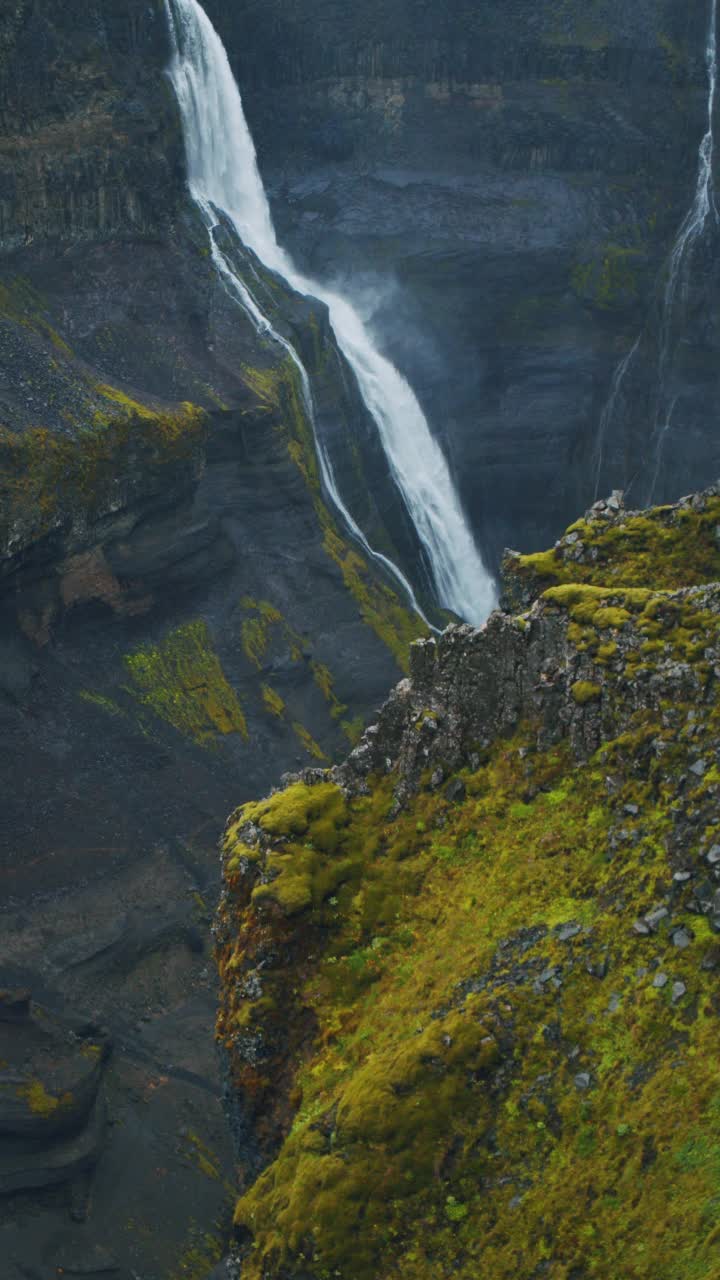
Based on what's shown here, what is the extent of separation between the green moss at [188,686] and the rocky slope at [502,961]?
2552 centimetres

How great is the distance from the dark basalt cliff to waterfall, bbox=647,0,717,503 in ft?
1.06

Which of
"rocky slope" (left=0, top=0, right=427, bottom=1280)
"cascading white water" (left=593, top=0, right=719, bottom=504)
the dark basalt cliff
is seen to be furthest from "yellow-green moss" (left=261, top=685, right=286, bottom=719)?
"cascading white water" (left=593, top=0, right=719, bottom=504)

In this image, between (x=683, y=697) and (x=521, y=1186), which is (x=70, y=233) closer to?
(x=683, y=697)

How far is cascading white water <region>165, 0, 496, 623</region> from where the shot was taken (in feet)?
186

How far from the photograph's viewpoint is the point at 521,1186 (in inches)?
567

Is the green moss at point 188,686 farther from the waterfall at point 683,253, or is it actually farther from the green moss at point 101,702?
the waterfall at point 683,253

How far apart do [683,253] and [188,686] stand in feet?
118

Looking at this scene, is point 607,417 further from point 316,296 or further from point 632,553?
point 632,553

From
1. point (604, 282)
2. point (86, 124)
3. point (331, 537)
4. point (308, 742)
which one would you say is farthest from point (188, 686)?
point (604, 282)

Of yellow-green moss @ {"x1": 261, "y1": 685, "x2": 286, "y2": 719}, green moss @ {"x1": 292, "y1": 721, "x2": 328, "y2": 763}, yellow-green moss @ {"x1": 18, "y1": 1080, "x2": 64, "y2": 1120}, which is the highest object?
yellow-green moss @ {"x1": 261, "y1": 685, "x2": 286, "y2": 719}

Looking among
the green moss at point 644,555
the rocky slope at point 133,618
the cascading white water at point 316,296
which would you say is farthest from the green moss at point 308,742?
the green moss at point 644,555

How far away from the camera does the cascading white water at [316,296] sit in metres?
56.6

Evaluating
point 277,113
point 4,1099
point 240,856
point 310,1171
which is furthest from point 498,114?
point 310,1171

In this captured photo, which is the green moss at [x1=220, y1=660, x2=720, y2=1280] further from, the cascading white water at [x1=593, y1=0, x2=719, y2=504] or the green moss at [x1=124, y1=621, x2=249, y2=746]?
the cascading white water at [x1=593, y1=0, x2=719, y2=504]
